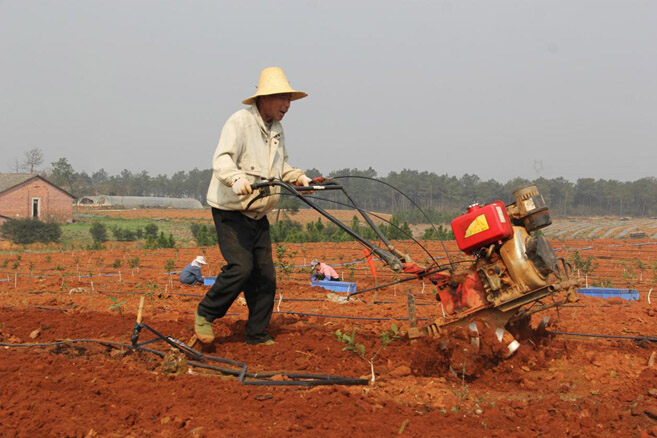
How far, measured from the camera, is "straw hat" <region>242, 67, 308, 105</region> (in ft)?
14.9

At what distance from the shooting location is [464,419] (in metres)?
3.12

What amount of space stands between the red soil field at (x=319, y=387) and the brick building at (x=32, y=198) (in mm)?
44942

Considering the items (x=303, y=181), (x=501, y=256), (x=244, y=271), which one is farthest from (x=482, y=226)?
(x=244, y=271)

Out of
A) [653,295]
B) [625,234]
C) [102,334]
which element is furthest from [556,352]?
[625,234]

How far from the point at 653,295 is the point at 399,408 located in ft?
32.0

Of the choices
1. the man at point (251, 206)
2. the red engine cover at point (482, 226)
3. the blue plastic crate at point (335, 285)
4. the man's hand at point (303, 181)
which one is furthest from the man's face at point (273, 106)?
the blue plastic crate at point (335, 285)

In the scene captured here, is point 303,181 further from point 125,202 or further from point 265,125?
point 125,202

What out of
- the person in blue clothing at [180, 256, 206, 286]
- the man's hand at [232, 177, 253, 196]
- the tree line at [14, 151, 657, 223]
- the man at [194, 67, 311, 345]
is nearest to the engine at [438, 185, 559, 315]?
the man at [194, 67, 311, 345]

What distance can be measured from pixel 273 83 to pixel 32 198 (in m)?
48.3

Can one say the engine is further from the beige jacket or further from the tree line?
the tree line

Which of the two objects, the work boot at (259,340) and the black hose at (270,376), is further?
the work boot at (259,340)

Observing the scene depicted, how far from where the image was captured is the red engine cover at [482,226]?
160 inches

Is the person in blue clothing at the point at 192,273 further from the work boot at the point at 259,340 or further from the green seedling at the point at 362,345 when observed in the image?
the green seedling at the point at 362,345

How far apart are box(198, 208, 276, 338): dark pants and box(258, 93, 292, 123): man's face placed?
0.87 meters
